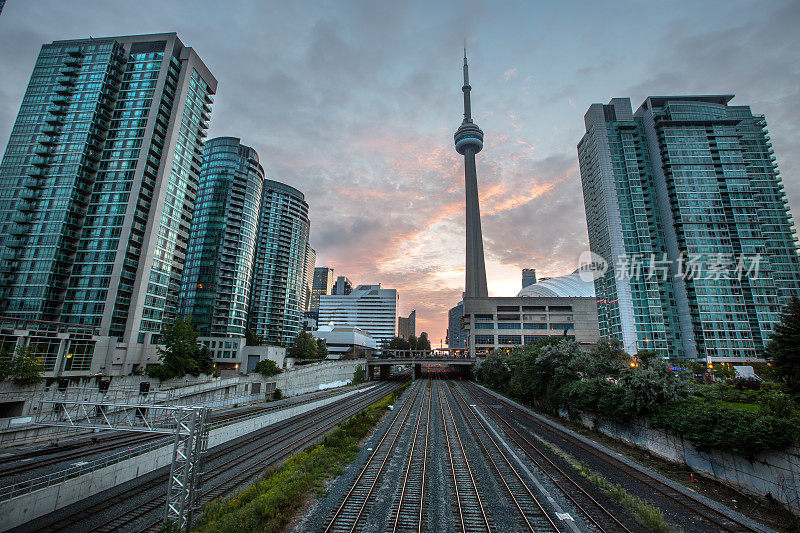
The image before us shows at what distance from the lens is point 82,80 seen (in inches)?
3127

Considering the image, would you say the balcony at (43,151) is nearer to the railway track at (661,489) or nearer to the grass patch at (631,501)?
the railway track at (661,489)

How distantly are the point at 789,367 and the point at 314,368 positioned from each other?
76.4 meters

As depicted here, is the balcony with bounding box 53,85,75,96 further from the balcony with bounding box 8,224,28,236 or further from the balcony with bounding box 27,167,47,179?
the balcony with bounding box 8,224,28,236

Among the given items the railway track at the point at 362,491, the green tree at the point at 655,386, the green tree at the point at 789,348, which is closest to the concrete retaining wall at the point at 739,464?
the green tree at the point at 655,386

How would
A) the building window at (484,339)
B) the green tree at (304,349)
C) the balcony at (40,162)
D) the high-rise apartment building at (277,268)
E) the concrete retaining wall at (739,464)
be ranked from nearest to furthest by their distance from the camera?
the concrete retaining wall at (739,464) < the balcony at (40,162) < the green tree at (304,349) < the building window at (484,339) < the high-rise apartment building at (277,268)

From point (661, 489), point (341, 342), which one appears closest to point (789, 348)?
point (661, 489)

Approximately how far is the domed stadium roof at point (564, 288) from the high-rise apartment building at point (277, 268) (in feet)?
355

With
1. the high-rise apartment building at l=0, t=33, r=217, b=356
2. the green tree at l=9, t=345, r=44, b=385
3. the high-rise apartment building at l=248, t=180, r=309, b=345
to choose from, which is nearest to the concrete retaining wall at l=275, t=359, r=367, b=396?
the high-rise apartment building at l=0, t=33, r=217, b=356

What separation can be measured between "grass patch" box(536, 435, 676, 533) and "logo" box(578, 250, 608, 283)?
345 ft

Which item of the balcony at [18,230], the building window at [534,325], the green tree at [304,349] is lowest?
the green tree at [304,349]

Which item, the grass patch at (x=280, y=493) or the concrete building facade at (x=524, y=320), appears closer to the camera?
the grass patch at (x=280, y=493)

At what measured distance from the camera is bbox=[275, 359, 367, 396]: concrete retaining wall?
7219 cm

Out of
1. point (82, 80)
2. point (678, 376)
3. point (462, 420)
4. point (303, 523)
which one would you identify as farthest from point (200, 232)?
point (678, 376)

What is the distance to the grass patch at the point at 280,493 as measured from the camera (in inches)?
614
